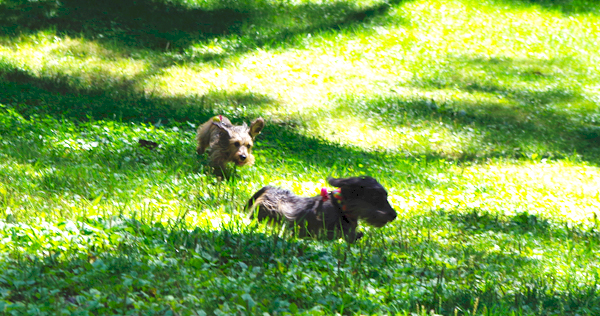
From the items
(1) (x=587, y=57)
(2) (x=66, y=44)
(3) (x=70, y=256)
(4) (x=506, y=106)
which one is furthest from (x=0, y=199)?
(1) (x=587, y=57)

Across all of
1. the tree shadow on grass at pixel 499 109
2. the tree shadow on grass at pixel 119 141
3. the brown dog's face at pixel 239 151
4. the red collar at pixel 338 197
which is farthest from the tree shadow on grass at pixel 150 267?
the tree shadow on grass at pixel 499 109

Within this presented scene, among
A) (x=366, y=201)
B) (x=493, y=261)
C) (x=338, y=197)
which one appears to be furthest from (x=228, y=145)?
(x=493, y=261)

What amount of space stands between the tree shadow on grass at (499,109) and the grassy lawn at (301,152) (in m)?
0.09

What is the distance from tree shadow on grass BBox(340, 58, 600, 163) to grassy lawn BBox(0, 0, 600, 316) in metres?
0.09

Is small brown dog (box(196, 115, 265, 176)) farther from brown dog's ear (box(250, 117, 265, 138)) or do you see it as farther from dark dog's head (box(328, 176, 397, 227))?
dark dog's head (box(328, 176, 397, 227))

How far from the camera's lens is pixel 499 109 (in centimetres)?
1675

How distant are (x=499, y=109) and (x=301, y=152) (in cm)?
814

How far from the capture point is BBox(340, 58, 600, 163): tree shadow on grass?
1449 centimetres

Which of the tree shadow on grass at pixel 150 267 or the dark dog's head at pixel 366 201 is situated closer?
the tree shadow on grass at pixel 150 267

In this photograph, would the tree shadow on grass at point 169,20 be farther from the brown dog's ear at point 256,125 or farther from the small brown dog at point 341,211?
the small brown dog at point 341,211

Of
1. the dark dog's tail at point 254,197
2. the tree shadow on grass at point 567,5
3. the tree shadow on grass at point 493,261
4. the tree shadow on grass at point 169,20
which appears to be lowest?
the tree shadow on grass at point 493,261

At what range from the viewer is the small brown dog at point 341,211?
22.3 feet

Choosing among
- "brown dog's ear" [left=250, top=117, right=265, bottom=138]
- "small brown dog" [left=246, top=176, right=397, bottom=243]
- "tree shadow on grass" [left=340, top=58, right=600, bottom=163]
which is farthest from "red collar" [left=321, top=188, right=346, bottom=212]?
"tree shadow on grass" [left=340, top=58, right=600, bottom=163]

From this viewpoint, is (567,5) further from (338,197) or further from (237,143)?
(338,197)
